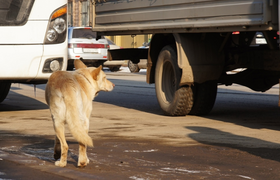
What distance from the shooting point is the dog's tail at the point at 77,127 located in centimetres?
547

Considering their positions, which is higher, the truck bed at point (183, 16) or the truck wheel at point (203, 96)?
the truck bed at point (183, 16)

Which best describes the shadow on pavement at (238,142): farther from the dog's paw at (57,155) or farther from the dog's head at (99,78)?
the dog's paw at (57,155)

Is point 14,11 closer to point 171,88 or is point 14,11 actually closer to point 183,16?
point 183,16

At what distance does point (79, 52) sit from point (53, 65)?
1447 cm

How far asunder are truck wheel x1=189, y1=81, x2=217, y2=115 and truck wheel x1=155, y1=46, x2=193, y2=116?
127 millimetres

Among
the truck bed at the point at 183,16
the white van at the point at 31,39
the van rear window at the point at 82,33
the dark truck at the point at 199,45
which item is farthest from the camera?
the van rear window at the point at 82,33

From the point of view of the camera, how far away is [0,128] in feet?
28.1

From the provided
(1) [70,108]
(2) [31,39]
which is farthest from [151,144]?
(2) [31,39]

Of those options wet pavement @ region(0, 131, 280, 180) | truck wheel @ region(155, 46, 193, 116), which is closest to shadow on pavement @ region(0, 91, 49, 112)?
truck wheel @ region(155, 46, 193, 116)

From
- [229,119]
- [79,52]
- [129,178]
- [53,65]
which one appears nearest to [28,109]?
[53,65]

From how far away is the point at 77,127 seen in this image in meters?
5.51

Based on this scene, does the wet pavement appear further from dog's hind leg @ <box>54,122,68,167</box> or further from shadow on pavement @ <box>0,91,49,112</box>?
shadow on pavement @ <box>0,91,49,112</box>

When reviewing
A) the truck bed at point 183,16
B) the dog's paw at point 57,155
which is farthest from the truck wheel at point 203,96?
the dog's paw at point 57,155

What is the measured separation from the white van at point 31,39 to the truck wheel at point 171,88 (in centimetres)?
170
